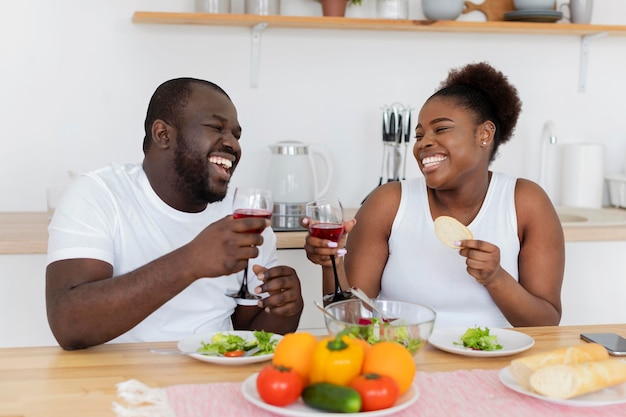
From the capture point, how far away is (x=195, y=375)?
1296 millimetres

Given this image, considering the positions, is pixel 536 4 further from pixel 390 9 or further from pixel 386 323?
pixel 386 323

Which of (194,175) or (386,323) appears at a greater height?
(194,175)

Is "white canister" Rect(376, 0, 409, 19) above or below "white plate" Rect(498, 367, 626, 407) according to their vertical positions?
above

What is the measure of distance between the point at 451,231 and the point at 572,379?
60 cm

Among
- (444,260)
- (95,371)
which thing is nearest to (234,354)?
(95,371)

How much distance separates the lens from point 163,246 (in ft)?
5.74

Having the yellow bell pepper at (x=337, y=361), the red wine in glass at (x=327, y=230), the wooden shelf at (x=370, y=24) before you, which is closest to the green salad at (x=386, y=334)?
the yellow bell pepper at (x=337, y=361)

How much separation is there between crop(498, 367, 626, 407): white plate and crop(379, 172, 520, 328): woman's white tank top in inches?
26.2

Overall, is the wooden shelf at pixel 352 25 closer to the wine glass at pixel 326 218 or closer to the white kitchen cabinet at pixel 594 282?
the white kitchen cabinet at pixel 594 282

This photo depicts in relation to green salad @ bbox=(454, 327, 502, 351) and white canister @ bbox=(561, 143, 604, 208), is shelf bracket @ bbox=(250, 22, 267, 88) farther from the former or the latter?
green salad @ bbox=(454, 327, 502, 351)

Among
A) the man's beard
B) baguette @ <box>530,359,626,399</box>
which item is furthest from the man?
baguette @ <box>530,359,626,399</box>

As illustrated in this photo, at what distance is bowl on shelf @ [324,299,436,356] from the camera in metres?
1.25

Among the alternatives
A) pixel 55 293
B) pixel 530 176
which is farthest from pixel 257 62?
pixel 55 293

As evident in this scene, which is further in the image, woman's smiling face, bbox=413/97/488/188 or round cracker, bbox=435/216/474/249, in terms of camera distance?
woman's smiling face, bbox=413/97/488/188
